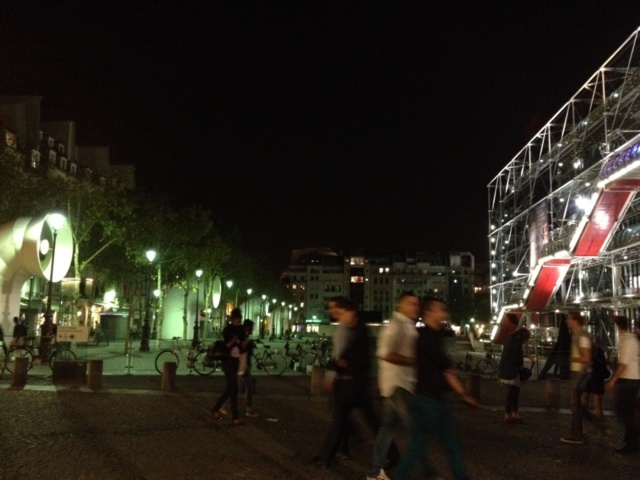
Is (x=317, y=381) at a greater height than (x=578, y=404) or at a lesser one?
lesser

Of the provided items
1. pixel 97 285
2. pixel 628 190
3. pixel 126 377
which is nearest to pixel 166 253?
pixel 97 285

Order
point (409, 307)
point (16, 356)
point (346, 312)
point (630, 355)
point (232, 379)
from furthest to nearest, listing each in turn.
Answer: point (16, 356) < point (232, 379) < point (630, 355) < point (346, 312) < point (409, 307)

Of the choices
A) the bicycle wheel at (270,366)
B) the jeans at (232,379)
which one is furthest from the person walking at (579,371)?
the bicycle wheel at (270,366)

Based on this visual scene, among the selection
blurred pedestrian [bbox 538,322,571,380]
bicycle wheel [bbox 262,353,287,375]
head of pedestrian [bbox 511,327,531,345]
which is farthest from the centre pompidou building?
head of pedestrian [bbox 511,327,531,345]

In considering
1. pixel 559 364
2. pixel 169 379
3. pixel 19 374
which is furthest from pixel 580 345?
pixel 19 374

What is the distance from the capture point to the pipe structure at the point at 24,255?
27.5 meters

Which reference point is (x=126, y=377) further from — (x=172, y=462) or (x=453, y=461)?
(x=453, y=461)

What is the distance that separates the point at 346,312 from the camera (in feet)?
27.0

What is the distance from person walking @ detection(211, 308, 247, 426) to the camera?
10.7m

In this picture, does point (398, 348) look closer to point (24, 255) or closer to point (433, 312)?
point (433, 312)

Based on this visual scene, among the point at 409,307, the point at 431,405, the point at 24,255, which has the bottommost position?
the point at 431,405

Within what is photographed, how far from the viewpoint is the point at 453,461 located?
618cm

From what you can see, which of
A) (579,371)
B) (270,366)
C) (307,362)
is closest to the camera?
(579,371)

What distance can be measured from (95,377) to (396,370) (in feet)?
36.7
